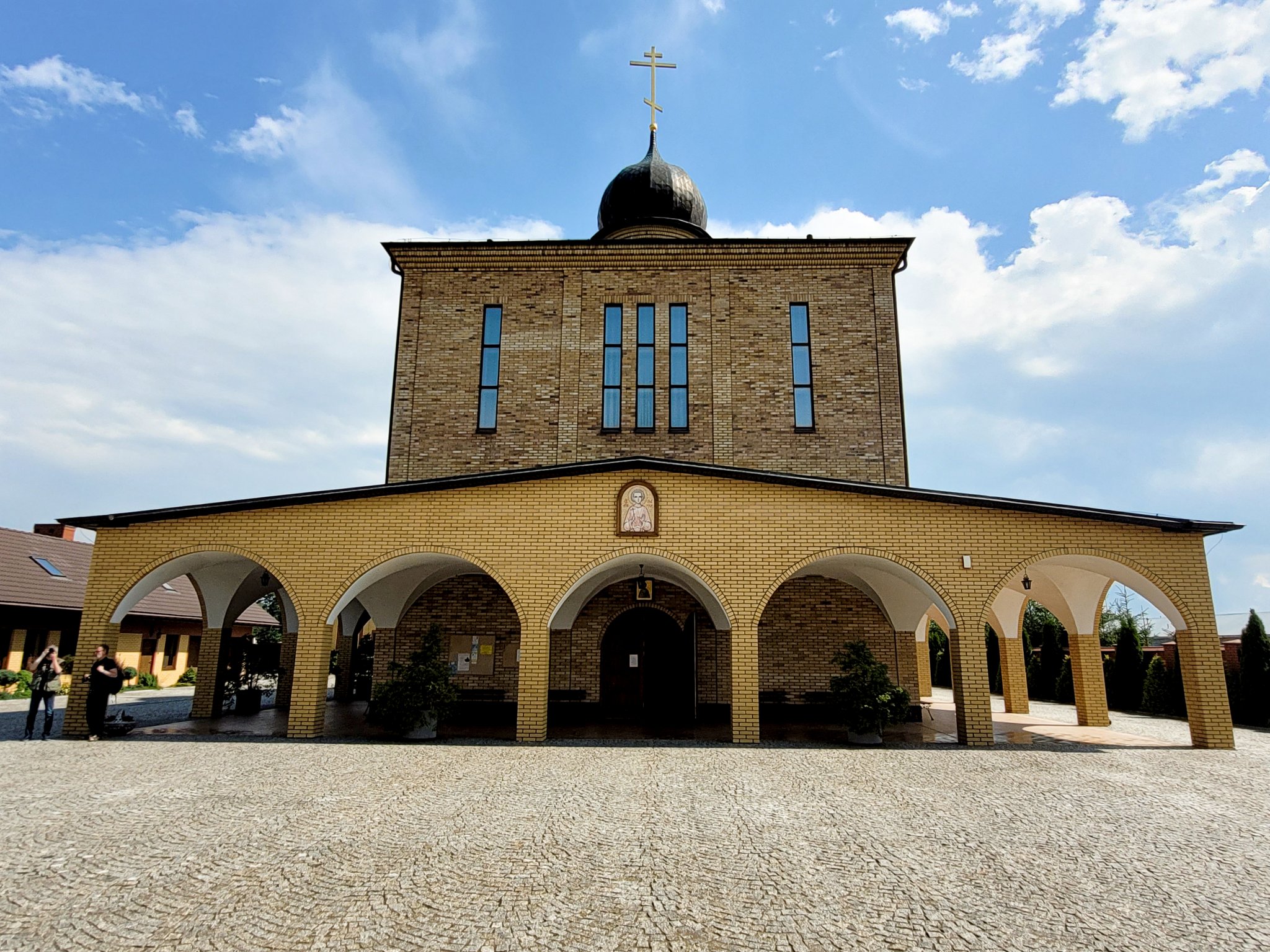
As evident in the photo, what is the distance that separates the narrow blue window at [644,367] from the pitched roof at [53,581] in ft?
44.4

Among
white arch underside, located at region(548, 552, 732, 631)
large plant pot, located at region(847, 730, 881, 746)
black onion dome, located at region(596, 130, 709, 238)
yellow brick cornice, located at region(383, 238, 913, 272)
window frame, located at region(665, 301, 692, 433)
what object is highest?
black onion dome, located at region(596, 130, 709, 238)

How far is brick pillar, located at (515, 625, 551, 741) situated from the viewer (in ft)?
37.7

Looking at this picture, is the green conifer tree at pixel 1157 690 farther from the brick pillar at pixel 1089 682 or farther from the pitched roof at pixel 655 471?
the pitched roof at pixel 655 471

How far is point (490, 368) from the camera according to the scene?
17.4 m

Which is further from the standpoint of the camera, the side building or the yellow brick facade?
the side building

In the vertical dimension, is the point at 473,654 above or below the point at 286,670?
above

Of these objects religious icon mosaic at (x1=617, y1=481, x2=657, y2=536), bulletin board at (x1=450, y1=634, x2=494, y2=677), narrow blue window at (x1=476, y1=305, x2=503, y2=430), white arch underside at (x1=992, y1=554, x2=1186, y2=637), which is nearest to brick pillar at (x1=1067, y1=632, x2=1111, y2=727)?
white arch underside at (x1=992, y1=554, x2=1186, y2=637)

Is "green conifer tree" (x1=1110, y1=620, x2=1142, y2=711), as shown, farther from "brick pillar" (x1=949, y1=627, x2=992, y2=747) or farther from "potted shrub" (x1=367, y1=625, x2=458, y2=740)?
"potted shrub" (x1=367, y1=625, x2=458, y2=740)

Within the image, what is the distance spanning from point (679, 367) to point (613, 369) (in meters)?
1.54

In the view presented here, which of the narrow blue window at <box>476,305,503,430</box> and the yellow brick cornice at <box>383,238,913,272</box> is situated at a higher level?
the yellow brick cornice at <box>383,238,913,272</box>

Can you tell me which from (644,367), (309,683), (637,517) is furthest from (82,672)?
(644,367)

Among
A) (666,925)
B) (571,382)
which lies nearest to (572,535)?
(571,382)

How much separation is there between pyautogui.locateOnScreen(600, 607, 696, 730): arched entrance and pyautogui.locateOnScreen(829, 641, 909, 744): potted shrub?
14.6 ft

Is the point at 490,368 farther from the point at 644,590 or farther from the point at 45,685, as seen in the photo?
the point at 45,685
